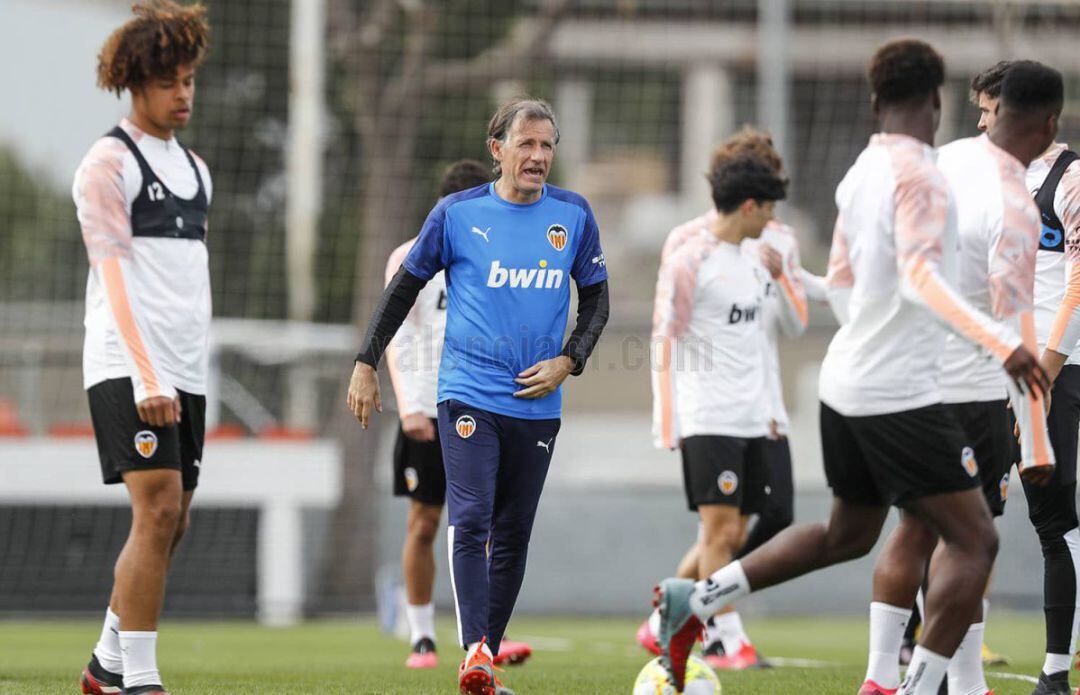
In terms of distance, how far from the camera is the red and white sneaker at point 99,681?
607 centimetres

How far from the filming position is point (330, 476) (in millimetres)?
16547

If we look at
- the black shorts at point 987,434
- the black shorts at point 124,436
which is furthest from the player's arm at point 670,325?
the black shorts at point 124,436

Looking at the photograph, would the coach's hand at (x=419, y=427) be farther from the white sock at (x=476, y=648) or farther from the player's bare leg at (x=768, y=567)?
the player's bare leg at (x=768, y=567)

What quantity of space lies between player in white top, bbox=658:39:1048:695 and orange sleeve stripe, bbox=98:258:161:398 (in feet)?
6.84

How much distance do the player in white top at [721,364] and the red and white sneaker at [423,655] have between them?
5.16 ft

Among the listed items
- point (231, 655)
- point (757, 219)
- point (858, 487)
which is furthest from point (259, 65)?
point (858, 487)

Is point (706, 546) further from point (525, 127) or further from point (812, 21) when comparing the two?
point (812, 21)

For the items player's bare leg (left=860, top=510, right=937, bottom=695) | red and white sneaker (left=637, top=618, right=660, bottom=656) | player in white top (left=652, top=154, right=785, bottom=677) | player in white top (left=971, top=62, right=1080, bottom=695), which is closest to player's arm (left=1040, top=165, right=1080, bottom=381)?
player in white top (left=971, top=62, right=1080, bottom=695)

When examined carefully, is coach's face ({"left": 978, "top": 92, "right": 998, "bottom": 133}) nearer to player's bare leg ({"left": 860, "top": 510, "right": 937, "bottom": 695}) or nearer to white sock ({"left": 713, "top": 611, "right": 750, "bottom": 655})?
player's bare leg ({"left": 860, "top": 510, "right": 937, "bottom": 695})

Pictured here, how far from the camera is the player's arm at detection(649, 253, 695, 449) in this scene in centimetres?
852

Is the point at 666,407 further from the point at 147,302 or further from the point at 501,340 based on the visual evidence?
the point at 147,302

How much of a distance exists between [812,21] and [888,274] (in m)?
14.8

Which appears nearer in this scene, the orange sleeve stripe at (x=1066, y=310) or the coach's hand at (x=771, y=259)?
the orange sleeve stripe at (x=1066, y=310)

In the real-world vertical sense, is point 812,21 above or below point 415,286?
above
